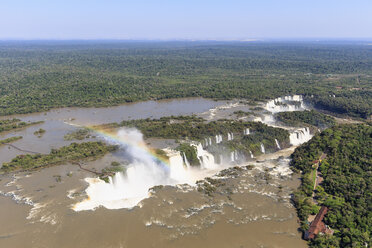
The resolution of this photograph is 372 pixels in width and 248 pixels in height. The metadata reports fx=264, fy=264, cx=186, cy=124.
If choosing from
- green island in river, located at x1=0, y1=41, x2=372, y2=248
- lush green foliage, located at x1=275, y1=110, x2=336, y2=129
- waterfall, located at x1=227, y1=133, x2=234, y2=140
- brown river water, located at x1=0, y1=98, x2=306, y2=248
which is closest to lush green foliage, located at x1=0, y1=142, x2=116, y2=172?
green island in river, located at x1=0, y1=41, x2=372, y2=248

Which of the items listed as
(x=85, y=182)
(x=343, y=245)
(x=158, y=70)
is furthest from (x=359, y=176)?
(x=158, y=70)

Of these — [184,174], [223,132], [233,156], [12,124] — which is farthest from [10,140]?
[233,156]

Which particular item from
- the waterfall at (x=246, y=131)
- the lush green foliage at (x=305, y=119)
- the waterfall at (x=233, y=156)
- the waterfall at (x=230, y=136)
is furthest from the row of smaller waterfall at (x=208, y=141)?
the lush green foliage at (x=305, y=119)

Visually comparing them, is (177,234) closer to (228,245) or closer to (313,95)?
(228,245)

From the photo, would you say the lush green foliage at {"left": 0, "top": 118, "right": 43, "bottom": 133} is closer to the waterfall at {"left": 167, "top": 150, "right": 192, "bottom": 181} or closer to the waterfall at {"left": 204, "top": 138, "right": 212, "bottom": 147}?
the waterfall at {"left": 167, "top": 150, "right": 192, "bottom": 181}

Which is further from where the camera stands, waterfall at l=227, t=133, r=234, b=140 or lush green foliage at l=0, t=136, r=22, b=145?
waterfall at l=227, t=133, r=234, b=140

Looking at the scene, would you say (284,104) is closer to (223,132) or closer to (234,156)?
(223,132)
